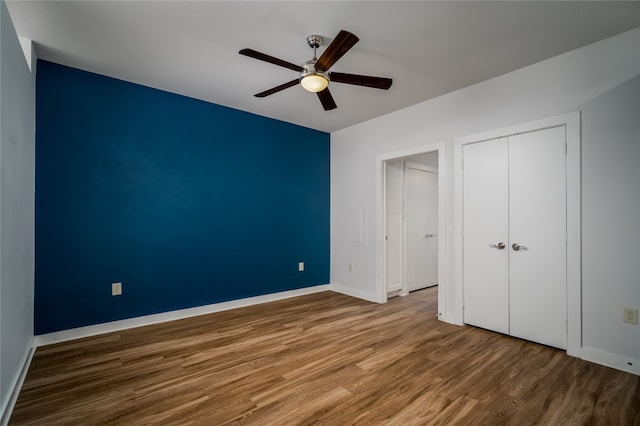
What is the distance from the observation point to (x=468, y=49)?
2.65 meters

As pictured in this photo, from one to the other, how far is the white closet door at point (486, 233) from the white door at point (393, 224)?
1343 millimetres

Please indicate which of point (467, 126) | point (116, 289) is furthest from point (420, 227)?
point (116, 289)

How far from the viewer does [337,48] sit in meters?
2.09

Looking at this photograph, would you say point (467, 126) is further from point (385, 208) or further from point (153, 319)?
point (153, 319)

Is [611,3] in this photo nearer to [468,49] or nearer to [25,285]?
[468,49]

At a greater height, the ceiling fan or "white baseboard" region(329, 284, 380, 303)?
the ceiling fan

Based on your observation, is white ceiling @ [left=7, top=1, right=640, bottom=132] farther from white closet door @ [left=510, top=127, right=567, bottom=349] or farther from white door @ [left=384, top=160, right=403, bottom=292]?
white door @ [left=384, top=160, right=403, bottom=292]

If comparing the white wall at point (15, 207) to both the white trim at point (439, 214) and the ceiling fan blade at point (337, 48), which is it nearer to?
the ceiling fan blade at point (337, 48)

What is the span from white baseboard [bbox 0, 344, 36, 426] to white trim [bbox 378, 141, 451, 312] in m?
3.76

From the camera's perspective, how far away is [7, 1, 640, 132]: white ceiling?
214 cm

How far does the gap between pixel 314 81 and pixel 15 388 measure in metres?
3.06

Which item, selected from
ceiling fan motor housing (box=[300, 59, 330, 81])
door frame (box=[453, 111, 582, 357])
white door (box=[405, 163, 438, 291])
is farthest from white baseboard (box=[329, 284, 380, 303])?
ceiling fan motor housing (box=[300, 59, 330, 81])

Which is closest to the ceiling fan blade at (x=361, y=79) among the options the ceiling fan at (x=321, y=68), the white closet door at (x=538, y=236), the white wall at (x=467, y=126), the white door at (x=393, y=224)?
the ceiling fan at (x=321, y=68)

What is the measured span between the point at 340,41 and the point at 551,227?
100 inches
